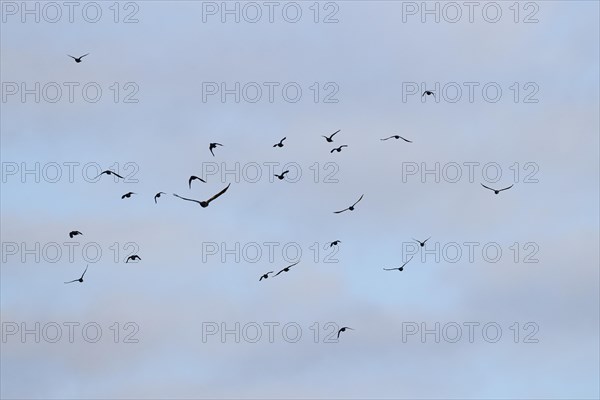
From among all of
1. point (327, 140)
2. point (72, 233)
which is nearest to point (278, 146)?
point (327, 140)

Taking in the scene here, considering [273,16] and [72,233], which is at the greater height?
[273,16]

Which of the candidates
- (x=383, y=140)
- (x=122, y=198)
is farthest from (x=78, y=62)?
(x=383, y=140)

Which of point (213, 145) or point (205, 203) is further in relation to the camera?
point (213, 145)

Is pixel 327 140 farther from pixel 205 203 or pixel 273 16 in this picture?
pixel 205 203

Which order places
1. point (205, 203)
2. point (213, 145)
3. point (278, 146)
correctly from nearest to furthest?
point (205, 203)
point (213, 145)
point (278, 146)

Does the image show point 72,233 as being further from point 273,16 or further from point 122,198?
point 273,16

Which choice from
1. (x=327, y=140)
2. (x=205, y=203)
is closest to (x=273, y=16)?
(x=327, y=140)

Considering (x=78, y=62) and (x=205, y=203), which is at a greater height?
(x=78, y=62)

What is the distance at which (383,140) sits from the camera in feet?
619

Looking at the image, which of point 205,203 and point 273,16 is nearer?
point 205,203

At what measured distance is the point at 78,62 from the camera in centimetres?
19638

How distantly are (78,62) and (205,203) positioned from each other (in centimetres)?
3764

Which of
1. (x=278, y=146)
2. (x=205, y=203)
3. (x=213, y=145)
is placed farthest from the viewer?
(x=278, y=146)

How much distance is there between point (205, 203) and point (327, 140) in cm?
3487
